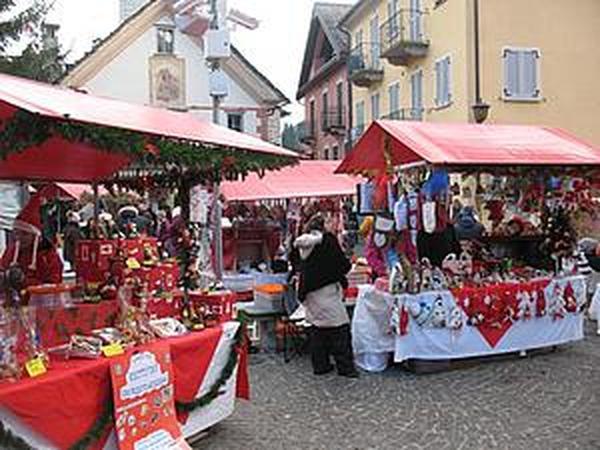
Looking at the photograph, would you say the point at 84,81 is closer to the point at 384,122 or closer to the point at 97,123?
the point at 384,122

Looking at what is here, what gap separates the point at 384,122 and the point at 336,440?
3792 millimetres

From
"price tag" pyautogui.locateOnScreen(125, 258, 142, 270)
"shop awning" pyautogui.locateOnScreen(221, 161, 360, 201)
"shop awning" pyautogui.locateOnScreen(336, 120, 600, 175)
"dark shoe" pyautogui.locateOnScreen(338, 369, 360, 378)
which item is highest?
"shop awning" pyautogui.locateOnScreen(336, 120, 600, 175)

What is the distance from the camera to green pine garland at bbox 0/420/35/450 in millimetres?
3580

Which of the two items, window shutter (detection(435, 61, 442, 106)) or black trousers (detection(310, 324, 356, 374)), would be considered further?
window shutter (detection(435, 61, 442, 106))

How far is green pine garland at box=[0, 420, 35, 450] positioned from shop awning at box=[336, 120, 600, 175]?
4428 millimetres

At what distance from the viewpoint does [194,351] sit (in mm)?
4977

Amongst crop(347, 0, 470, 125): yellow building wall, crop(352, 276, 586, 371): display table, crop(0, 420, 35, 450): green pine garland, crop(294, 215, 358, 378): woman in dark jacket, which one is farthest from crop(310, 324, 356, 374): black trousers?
crop(347, 0, 470, 125): yellow building wall

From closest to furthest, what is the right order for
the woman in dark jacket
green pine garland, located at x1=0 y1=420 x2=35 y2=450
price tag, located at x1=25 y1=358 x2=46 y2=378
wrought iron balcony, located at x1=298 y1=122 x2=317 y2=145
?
1. green pine garland, located at x1=0 y1=420 x2=35 y2=450
2. price tag, located at x1=25 y1=358 x2=46 y2=378
3. the woman in dark jacket
4. wrought iron balcony, located at x1=298 y1=122 x2=317 y2=145

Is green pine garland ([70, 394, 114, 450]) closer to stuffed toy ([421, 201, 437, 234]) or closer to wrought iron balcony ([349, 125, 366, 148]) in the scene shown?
stuffed toy ([421, 201, 437, 234])

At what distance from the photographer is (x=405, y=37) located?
23141mm

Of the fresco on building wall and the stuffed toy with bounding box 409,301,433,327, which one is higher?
the fresco on building wall

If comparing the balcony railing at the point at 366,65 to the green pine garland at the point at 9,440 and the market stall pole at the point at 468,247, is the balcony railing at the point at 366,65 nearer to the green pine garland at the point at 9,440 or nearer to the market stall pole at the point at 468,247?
the market stall pole at the point at 468,247

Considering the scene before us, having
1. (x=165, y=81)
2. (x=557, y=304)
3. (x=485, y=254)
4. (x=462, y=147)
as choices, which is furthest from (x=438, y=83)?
(x=462, y=147)

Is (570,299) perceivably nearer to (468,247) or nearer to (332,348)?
(468,247)
